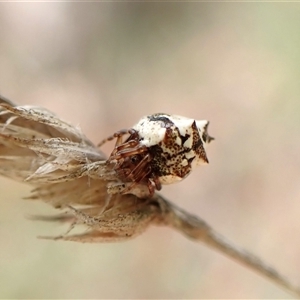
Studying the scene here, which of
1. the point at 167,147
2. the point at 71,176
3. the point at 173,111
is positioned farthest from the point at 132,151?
the point at 173,111

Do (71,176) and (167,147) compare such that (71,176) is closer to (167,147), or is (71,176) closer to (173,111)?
(167,147)

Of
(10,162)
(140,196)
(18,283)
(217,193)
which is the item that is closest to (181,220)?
(140,196)

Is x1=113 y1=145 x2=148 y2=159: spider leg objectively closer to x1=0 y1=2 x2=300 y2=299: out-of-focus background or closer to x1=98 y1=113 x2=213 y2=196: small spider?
x1=98 y1=113 x2=213 y2=196: small spider

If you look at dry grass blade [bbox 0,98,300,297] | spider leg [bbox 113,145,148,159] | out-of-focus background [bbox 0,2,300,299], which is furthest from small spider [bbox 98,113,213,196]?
out-of-focus background [bbox 0,2,300,299]

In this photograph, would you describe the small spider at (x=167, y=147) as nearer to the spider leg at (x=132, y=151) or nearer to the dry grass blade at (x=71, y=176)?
the spider leg at (x=132, y=151)

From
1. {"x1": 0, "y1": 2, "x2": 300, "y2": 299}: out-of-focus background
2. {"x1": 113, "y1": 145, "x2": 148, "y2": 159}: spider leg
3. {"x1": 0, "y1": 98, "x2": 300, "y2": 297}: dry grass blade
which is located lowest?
{"x1": 0, "y1": 98, "x2": 300, "y2": 297}: dry grass blade
